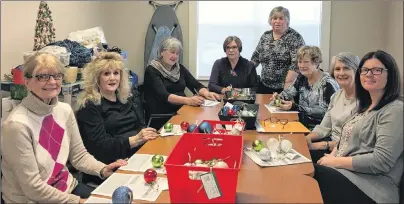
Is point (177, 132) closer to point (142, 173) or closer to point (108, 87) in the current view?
point (108, 87)

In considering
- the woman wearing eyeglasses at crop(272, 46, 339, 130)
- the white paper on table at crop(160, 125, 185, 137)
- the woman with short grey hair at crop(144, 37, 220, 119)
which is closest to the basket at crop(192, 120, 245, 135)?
the white paper on table at crop(160, 125, 185, 137)

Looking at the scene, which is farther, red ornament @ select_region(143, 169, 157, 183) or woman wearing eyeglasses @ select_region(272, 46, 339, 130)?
woman wearing eyeglasses @ select_region(272, 46, 339, 130)

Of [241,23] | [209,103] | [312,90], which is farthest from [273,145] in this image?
[241,23]

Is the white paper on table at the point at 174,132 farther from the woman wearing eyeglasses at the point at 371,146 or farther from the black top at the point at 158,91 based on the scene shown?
the black top at the point at 158,91

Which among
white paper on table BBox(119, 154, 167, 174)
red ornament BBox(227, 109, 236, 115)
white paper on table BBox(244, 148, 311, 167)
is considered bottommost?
white paper on table BBox(119, 154, 167, 174)

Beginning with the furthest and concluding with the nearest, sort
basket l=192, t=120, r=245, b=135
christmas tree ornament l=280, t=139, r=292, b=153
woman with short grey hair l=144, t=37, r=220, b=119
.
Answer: woman with short grey hair l=144, t=37, r=220, b=119, basket l=192, t=120, r=245, b=135, christmas tree ornament l=280, t=139, r=292, b=153

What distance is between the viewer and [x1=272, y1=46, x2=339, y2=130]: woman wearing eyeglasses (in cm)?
272

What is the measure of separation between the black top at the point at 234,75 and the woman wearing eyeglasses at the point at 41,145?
6.15 ft

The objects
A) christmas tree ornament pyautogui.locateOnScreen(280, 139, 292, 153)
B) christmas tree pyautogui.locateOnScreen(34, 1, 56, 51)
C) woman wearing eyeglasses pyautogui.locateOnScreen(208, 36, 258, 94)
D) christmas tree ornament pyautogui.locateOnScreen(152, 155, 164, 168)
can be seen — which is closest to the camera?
christmas tree ornament pyautogui.locateOnScreen(152, 155, 164, 168)

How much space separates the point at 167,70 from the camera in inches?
127

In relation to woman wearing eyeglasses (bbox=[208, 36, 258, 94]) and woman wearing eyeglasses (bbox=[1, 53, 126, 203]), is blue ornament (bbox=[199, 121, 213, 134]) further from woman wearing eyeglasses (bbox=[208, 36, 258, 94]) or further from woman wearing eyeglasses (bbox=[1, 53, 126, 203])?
woman wearing eyeglasses (bbox=[208, 36, 258, 94])

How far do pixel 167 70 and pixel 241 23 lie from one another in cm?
160

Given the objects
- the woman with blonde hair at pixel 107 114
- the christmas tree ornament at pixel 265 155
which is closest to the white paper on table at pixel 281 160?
the christmas tree ornament at pixel 265 155

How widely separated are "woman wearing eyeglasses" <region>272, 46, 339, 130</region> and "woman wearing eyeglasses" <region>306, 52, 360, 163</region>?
0.27 metres
